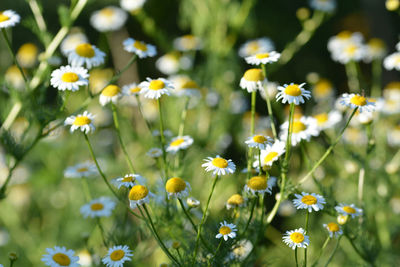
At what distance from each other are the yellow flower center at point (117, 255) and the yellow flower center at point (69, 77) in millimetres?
456

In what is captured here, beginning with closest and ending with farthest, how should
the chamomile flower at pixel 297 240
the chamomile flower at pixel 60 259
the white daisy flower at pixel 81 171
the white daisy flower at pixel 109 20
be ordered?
1. the chamomile flower at pixel 297 240
2. the chamomile flower at pixel 60 259
3. the white daisy flower at pixel 81 171
4. the white daisy flower at pixel 109 20

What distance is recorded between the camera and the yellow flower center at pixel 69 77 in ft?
3.82

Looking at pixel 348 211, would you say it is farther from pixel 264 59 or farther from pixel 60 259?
pixel 60 259

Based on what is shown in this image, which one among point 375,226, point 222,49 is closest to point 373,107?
point 375,226

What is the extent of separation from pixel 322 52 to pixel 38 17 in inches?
121

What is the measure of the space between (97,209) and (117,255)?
1.25 feet

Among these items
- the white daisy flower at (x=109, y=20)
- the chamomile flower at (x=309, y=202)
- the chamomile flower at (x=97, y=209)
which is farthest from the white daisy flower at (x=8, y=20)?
the white daisy flower at (x=109, y=20)

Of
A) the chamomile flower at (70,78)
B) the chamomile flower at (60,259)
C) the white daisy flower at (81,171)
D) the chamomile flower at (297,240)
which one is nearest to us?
the chamomile flower at (297,240)

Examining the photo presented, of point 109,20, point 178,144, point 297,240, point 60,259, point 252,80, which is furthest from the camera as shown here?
point 109,20

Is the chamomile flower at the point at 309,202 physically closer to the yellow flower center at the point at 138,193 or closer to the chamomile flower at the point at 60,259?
the yellow flower center at the point at 138,193

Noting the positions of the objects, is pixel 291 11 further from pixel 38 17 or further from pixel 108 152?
pixel 38 17

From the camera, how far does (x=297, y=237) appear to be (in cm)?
94

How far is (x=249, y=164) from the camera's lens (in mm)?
1126

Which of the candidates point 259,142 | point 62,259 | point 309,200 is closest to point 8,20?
point 62,259
